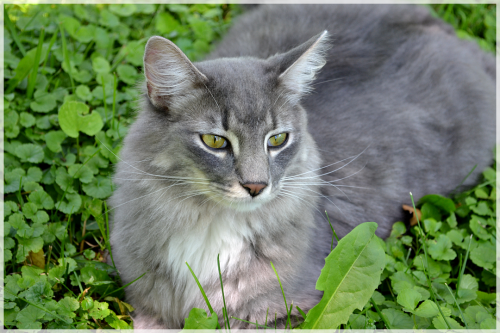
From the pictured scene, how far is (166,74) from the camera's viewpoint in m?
2.31

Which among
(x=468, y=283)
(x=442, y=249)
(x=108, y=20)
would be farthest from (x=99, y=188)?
(x=468, y=283)

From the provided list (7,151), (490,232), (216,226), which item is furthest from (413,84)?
(7,151)

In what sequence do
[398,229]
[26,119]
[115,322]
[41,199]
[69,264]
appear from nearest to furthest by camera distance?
1. [115,322]
2. [69,264]
3. [41,199]
4. [398,229]
5. [26,119]

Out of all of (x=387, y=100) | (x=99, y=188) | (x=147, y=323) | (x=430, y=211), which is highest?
(x=387, y=100)

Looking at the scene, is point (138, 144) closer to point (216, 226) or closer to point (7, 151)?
point (216, 226)

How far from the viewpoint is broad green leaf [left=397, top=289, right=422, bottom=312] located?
2.55 meters

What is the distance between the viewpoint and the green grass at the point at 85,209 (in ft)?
8.54

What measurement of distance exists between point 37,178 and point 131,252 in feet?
3.38

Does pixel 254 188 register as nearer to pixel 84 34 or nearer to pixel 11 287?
pixel 11 287

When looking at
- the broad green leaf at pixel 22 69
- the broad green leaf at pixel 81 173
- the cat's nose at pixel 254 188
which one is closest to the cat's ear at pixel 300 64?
the cat's nose at pixel 254 188

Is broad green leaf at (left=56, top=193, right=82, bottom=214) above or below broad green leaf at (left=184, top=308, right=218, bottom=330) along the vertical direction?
above

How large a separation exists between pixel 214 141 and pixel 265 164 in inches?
10.7

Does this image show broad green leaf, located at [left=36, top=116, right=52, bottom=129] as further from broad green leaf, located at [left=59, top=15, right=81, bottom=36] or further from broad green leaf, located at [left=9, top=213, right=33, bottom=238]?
broad green leaf, located at [left=59, top=15, right=81, bottom=36]

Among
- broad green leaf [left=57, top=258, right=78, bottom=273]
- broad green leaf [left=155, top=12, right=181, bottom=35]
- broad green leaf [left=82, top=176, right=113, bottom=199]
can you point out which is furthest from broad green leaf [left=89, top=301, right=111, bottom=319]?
broad green leaf [left=155, top=12, right=181, bottom=35]
